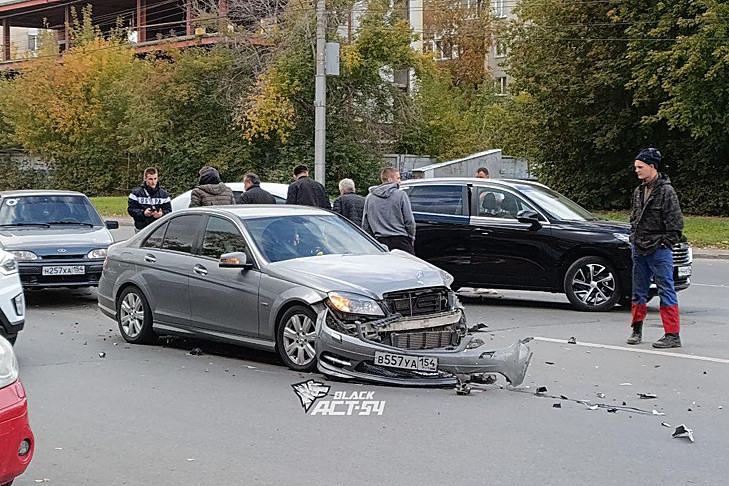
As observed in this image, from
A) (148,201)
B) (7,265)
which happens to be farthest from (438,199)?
(7,265)

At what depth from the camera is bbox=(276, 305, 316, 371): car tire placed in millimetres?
8797

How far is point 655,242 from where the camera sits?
10.3 metres

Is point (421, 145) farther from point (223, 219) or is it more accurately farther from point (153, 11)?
point (223, 219)

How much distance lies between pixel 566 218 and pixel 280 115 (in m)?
30.1

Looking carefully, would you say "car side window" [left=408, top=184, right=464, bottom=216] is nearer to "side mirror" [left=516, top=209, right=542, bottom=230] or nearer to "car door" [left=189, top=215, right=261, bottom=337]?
"side mirror" [left=516, top=209, right=542, bottom=230]

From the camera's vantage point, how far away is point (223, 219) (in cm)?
1015

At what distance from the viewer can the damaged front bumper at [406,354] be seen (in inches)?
327

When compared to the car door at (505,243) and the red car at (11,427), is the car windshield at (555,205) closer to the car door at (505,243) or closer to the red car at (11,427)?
the car door at (505,243)

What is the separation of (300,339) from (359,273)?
761 millimetres

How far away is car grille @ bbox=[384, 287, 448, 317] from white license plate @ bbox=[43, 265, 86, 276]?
659cm

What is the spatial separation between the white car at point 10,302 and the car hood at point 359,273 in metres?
2.34

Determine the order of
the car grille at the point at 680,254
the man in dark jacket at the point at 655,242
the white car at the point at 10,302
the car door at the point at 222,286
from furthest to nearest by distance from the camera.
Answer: the car grille at the point at 680,254, the man in dark jacket at the point at 655,242, the car door at the point at 222,286, the white car at the point at 10,302

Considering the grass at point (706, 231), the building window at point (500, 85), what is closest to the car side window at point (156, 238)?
the grass at point (706, 231)

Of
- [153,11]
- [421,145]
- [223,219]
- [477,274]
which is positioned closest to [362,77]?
[421,145]
